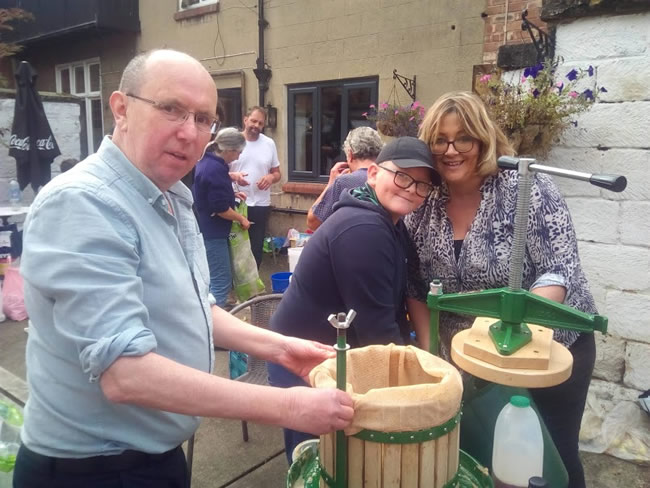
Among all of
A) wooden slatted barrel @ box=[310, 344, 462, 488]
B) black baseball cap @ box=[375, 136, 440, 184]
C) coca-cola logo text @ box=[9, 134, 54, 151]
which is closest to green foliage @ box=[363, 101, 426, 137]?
black baseball cap @ box=[375, 136, 440, 184]

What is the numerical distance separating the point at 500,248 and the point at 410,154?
0.46 m

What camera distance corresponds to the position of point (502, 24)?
5.82 metres

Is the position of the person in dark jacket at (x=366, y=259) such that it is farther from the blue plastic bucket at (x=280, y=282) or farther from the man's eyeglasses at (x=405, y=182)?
the blue plastic bucket at (x=280, y=282)

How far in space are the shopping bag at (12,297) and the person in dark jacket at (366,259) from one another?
4.45 metres

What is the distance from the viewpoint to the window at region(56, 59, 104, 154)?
461 inches

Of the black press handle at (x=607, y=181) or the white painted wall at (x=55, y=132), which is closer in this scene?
the black press handle at (x=607, y=181)

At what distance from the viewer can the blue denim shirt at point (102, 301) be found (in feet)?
3.67

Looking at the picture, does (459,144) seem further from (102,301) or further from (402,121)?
(402,121)

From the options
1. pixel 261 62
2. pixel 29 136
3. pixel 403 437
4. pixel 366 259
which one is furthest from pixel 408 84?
pixel 403 437

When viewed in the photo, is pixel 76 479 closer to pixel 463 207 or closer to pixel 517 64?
pixel 463 207

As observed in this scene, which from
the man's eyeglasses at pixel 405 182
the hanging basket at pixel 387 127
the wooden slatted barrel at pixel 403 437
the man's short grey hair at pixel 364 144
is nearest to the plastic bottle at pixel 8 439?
the wooden slatted barrel at pixel 403 437

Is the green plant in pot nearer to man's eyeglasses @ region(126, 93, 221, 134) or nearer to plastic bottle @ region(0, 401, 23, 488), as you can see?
man's eyeglasses @ region(126, 93, 221, 134)

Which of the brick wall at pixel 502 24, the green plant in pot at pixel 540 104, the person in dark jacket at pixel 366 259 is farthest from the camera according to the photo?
the brick wall at pixel 502 24

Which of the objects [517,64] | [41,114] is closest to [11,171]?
[41,114]
